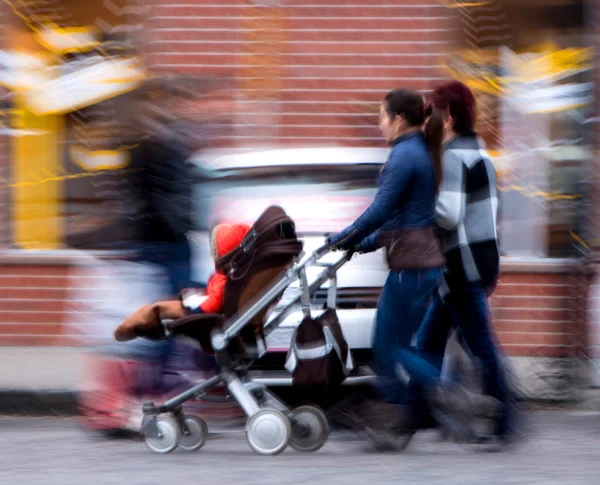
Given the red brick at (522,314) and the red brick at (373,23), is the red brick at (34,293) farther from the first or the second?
the red brick at (522,314)

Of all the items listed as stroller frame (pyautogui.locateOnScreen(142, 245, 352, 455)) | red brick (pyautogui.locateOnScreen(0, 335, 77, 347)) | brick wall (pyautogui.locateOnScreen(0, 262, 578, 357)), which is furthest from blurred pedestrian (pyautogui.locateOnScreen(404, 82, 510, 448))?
red brick (pyautogui.locateOnScreen(0, 335, 77, 347))

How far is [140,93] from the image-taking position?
7.01 meters

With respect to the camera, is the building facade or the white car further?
the building facade

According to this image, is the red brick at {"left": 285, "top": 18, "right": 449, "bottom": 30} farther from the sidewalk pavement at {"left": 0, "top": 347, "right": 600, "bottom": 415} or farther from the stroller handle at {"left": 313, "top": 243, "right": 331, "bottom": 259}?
the stroller handle at {"left": 313, "top": 243, "right": 331, "bottom": 259}

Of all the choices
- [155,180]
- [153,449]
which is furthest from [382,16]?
[153,449]

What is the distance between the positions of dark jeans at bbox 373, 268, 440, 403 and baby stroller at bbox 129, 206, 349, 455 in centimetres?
28

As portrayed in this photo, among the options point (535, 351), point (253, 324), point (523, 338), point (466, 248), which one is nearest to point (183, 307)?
point (253, 324)

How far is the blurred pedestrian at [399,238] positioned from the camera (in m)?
6.18

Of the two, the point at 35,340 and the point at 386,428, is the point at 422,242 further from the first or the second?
the point at 35,340

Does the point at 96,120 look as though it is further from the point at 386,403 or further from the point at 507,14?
the point at 386,403

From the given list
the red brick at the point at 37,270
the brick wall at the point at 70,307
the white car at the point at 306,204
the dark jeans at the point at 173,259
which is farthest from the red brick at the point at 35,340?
the dark jeans at the point at 173,259

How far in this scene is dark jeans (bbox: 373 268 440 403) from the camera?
6.21 meters

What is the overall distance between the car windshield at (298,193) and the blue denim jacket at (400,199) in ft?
4.13

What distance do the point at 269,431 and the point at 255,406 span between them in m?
0.13
